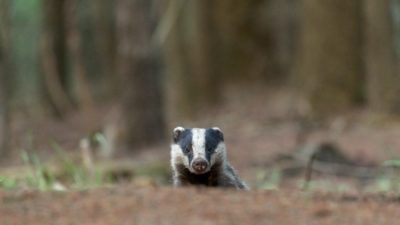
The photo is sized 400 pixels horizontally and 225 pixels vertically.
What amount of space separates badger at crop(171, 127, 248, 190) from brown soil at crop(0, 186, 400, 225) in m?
1.74

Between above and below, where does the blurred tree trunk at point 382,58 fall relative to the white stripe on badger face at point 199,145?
above

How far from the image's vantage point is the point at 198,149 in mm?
7277

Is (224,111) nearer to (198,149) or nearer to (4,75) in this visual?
(4,75)

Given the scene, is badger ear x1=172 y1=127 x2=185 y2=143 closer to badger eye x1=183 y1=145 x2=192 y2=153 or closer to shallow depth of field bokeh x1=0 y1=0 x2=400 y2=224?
badger eye x1=183 y1=145 x2=192 y2=153

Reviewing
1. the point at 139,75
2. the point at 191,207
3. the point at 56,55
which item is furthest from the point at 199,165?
the point at 56,55

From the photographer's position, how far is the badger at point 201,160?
23.7ft

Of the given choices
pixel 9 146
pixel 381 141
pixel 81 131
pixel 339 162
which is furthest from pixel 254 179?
pixel 81 131

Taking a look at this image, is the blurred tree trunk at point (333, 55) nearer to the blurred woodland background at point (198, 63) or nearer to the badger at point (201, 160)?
the blurred woodland background at point (198, 63)

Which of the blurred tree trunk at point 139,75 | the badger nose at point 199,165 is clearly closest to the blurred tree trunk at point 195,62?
the blurred tree trunk at point 139,75

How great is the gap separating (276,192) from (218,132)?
2120mm

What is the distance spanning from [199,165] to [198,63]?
16389 millimetres

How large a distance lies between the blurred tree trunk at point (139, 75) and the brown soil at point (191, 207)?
11220 mm

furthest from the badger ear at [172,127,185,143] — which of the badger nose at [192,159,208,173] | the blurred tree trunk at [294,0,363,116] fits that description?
the blurred tree trunk at [294,0,363,116]

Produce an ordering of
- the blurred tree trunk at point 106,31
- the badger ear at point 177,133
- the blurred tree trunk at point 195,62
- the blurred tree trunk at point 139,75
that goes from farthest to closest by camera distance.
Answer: the blurred tree trunk at point 106,31 → the blurred tree trunk at point 195,62 → the blurred tree trunk at point 139,75 → the badger ear at point 177,133
